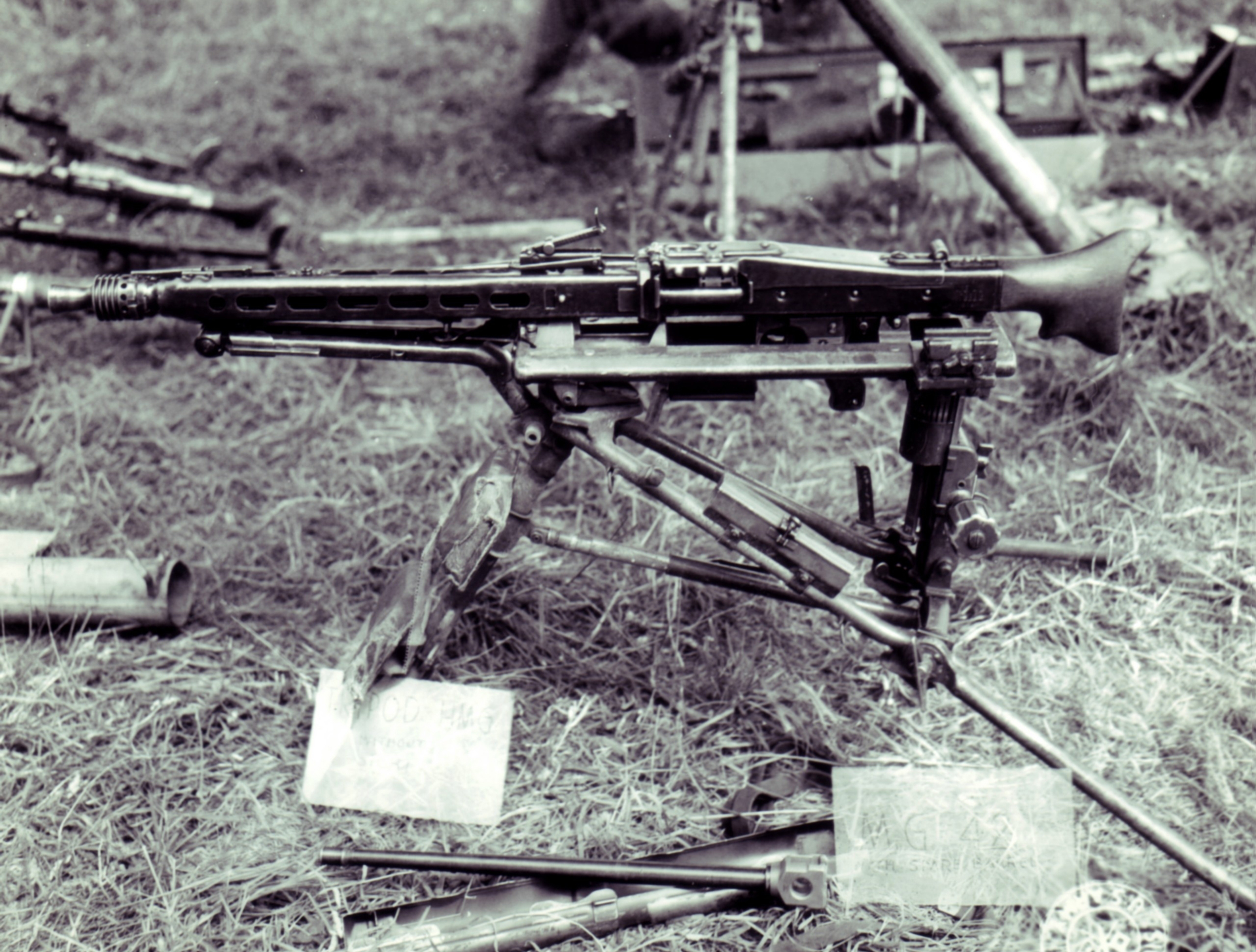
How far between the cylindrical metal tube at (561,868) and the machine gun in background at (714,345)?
2.37 feet

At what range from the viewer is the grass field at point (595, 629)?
3039mm

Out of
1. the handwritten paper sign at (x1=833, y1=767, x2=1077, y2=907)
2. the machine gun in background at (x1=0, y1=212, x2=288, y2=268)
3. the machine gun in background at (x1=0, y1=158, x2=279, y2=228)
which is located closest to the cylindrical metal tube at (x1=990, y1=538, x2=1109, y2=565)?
the handwritten paper sign at (x1=833, y1=767, x2=1077, y2=907)

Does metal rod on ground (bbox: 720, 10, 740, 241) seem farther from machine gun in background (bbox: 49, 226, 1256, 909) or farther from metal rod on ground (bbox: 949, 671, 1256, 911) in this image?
metal rod on ground (bbox: 949, 671, 1256, 911)

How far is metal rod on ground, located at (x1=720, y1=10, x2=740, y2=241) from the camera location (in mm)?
4637

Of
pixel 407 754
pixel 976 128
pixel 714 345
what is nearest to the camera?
pixel 714 345

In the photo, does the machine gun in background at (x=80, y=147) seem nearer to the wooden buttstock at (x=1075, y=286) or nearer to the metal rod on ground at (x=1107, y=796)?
the wooden buttstock at (x=1075, y=286)

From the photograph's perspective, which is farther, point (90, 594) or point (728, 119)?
point (728, 119)

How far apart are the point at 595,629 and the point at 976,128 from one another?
2.66m

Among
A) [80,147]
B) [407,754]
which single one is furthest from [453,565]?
[80,147]

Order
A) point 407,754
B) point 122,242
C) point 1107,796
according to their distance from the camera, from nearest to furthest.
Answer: point 1107,796, point 407,754, point 122,242

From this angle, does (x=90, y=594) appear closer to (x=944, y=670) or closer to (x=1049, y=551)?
(x=944, y=670)

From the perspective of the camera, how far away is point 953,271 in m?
2.66

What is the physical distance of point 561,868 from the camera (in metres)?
2.86

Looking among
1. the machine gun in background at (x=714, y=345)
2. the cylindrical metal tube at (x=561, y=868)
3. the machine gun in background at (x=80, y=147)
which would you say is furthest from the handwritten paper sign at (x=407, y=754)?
the machine gun in background at (x=80, y=147)
